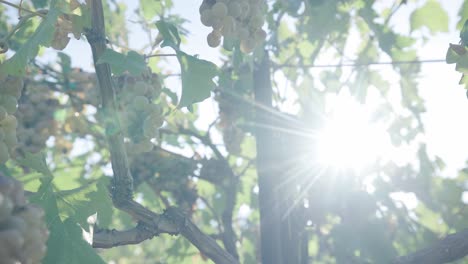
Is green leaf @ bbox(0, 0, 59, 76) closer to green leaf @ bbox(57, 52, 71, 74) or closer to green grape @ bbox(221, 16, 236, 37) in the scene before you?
green grape @ bbox(221, 16, 236, 37)

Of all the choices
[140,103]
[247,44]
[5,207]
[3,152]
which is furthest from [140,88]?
[5,207]

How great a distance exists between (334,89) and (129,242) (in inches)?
110

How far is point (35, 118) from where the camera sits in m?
3.47

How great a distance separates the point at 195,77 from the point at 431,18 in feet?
8.85

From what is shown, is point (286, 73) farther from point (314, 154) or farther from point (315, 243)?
point (315, 243)

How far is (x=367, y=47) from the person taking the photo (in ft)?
13.9

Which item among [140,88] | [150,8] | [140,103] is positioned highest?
[150,8]

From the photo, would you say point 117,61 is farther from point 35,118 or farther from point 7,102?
point 35,118

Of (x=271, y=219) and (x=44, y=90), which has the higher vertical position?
(x=44, y=90)

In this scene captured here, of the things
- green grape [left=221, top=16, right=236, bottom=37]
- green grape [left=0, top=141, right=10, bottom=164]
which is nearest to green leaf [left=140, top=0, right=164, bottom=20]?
green grape [left=221, top=16, right=236, bottom=37]

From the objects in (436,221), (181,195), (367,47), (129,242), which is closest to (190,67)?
(129,242)

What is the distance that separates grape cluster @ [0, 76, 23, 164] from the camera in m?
1.76

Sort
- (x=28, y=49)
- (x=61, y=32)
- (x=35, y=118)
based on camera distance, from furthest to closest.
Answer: (x=35, y=118) → (x=61, y=32) → (x=28, y=49)

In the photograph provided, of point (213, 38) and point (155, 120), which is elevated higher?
point (213, 38)
